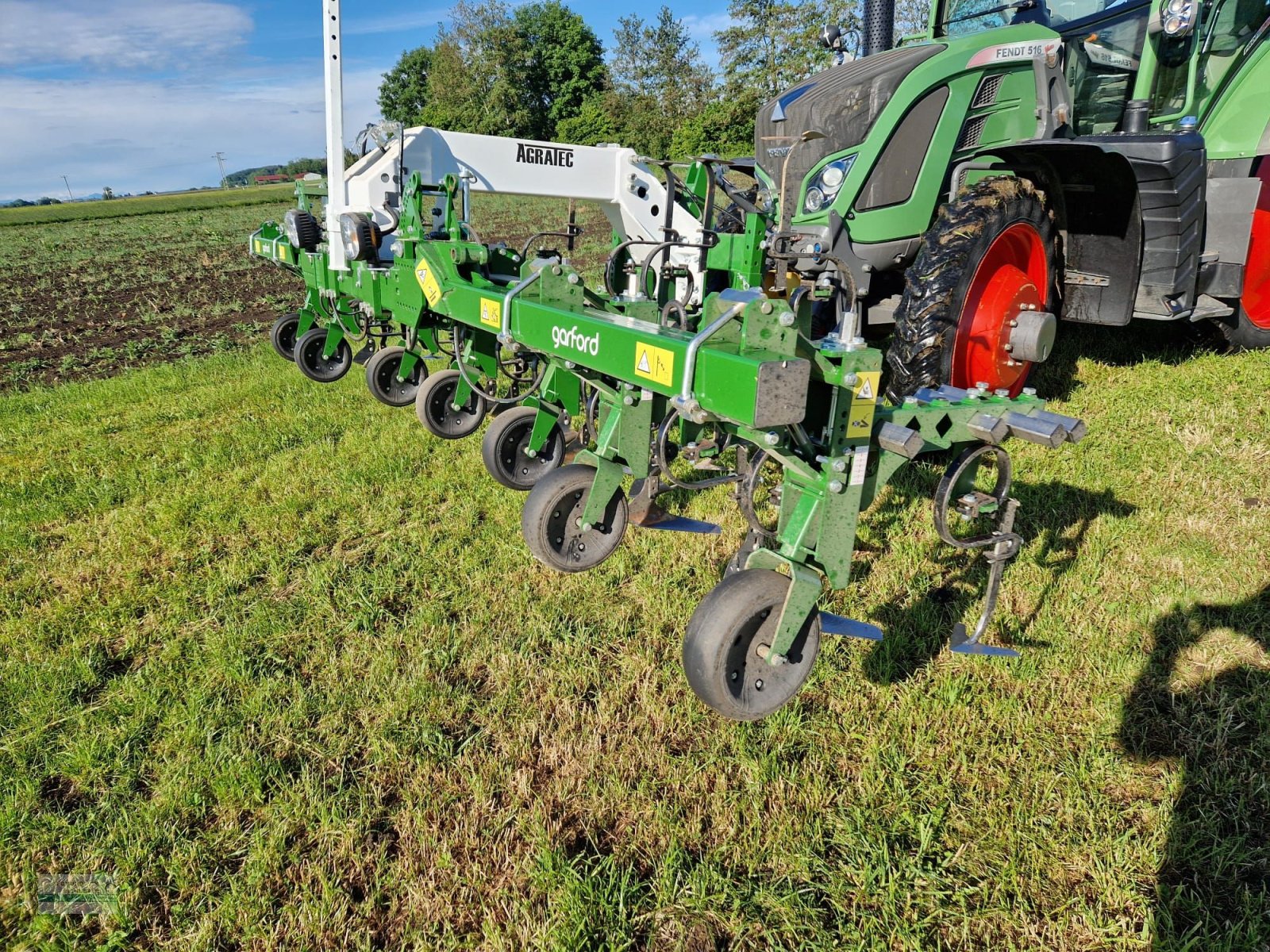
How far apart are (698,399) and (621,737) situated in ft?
4.04

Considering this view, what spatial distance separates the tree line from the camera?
3966 centimetres

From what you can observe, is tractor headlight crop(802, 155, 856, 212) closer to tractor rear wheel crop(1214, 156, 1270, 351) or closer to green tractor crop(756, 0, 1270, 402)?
green tractor crop(756, 0, 1270, 402)

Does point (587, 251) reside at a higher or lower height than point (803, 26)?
lower

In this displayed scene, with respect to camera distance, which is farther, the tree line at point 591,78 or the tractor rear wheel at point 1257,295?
the tree line at point 591,78

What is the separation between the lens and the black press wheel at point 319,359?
6.56 meters

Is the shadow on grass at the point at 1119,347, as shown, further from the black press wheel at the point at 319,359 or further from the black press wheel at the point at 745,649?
the black press wheel at the point at 319,359

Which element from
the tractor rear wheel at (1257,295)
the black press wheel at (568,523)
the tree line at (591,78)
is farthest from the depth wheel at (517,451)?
the tree line at (591,78)

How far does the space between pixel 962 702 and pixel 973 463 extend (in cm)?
85

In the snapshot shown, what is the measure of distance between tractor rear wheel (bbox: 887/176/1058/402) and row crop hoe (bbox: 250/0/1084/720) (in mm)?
276

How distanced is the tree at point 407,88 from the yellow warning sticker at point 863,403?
7156 cm

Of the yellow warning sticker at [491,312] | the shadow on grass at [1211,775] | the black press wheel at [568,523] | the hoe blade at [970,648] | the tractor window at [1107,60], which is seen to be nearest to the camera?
the shadow on grass at [1211,775]

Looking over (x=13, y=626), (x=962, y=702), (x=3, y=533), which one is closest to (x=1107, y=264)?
(x=962, y=702)

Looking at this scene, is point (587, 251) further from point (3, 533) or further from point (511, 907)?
point (511, 907)

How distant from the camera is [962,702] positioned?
9.12 feet
